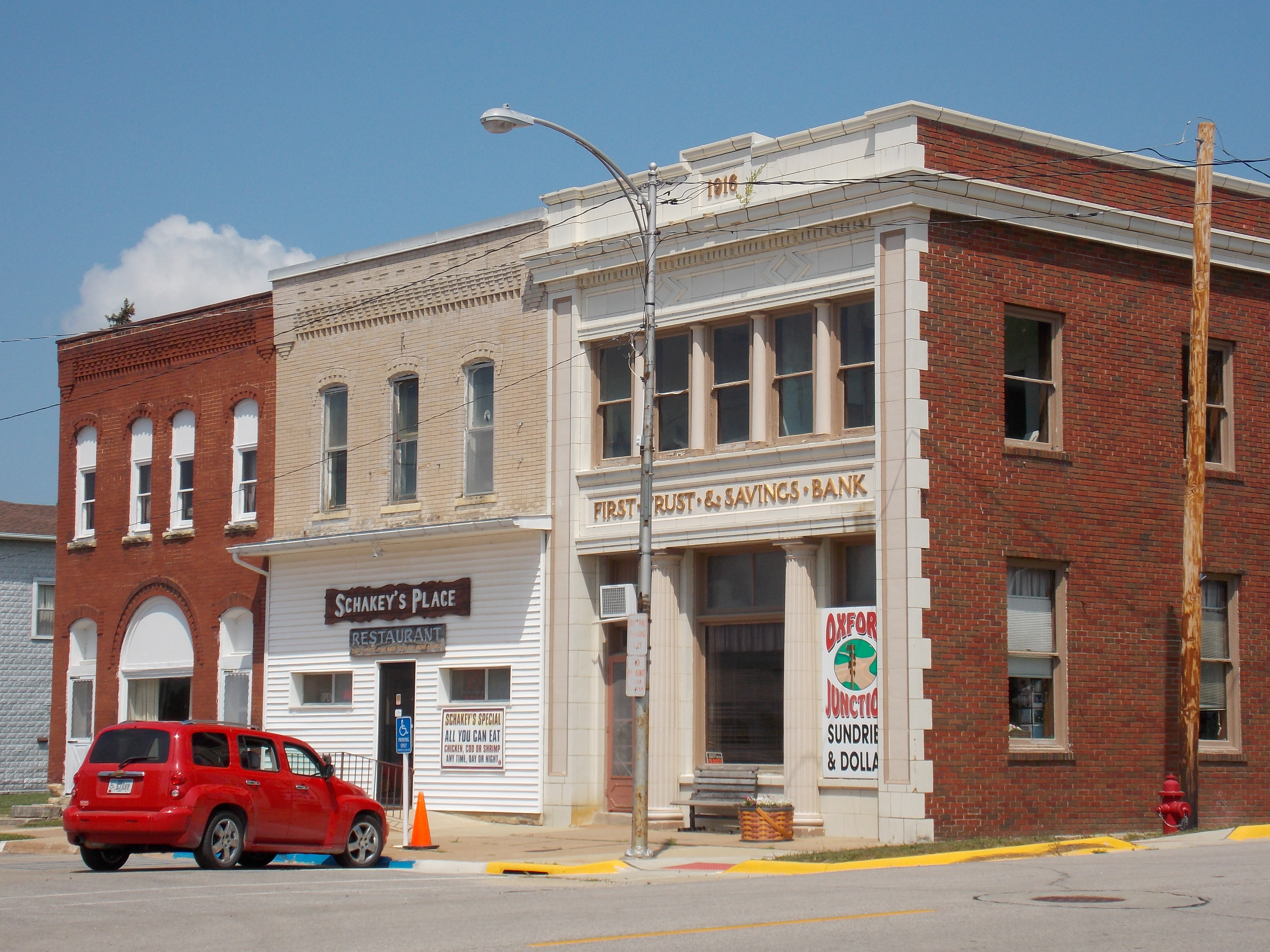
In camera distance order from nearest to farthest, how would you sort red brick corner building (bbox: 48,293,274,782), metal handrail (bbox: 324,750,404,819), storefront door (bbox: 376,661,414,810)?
metal handrail (bbox: 324,750,404,819), storefront door (bbox: 376,661,414,810), red brick corner building (bbox: 48,293,274,782)

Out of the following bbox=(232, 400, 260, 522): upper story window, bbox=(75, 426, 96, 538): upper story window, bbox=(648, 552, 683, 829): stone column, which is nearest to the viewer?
bbox=(648, 552, 683, 829): stone column

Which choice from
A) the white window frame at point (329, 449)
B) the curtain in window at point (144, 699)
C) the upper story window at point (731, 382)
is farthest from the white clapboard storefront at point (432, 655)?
the curtain in window at point (144, 699)

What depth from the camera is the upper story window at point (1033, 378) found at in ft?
72.7

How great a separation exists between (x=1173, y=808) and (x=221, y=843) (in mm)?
11839

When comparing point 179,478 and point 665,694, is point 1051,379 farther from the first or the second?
point 179,478

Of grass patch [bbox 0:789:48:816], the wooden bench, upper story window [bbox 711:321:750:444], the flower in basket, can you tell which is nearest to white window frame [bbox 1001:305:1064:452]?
upper story window [bbox 711:321:750:444]

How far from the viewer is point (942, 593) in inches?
819

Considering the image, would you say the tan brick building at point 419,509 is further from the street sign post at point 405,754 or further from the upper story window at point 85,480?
the upper story window at point 85,480

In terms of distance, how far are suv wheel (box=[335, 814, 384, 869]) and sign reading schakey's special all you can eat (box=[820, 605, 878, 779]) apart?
5986 millimetres

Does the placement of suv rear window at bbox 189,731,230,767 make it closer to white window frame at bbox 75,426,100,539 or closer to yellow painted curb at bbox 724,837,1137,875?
yellow painted curb at bbox 724,837,1137,875

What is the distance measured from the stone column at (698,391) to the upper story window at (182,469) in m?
12.6

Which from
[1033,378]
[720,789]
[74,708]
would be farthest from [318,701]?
[1033,378]

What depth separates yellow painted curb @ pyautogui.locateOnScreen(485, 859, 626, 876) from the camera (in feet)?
60.1

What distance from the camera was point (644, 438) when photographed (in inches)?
780
